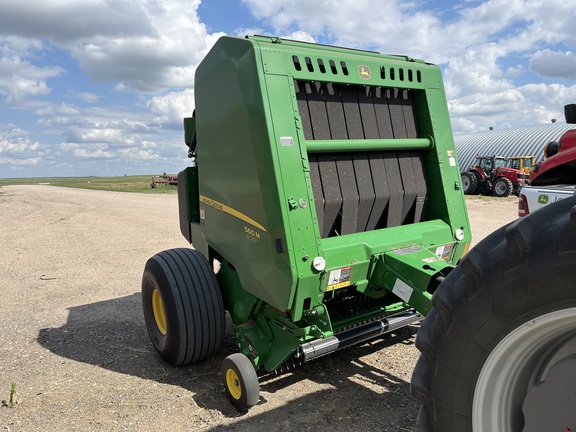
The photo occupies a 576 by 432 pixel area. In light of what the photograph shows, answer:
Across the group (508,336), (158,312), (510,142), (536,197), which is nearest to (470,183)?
(510,142)

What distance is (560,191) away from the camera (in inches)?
201

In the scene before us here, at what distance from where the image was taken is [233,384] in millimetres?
3363

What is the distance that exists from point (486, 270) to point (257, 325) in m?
2.50

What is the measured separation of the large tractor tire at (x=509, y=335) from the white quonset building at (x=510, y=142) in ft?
97.5

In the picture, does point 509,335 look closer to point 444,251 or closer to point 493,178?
point 444,251

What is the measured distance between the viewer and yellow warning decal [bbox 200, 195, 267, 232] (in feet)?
10.9

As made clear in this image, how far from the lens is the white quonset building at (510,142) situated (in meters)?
29.7

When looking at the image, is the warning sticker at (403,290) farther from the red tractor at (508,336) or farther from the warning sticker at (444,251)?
the red tractor at (508,336)

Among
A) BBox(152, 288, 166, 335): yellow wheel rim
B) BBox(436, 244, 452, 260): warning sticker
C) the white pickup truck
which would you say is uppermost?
the white pickup truck

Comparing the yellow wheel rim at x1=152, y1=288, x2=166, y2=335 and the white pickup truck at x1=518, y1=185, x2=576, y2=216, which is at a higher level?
the white pickup truck at x1=518, y1=185, x2=576, y2=216

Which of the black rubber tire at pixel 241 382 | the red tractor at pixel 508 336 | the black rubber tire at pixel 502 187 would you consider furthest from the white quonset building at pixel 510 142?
the red tractor at pixel 508 336

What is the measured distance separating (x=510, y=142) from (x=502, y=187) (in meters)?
12.7

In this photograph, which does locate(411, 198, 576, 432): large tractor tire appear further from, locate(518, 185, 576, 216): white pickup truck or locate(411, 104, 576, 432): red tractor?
locate(518, 185, 576, 216): white pickup truck

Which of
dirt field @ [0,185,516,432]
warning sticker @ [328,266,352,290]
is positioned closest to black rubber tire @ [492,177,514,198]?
dirt field @ [0,185,516,432]
